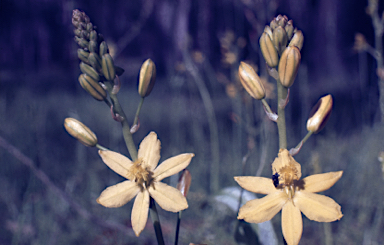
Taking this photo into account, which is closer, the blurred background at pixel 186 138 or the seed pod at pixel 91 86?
the seed pod at pixel 91 86

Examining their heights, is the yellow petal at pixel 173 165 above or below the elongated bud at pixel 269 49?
below

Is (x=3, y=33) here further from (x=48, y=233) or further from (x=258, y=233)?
(x=258, y=233)

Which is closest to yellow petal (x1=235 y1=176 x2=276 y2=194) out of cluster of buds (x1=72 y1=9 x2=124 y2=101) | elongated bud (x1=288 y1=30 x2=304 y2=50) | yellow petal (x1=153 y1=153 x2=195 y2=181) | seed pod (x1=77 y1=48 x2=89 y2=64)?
yellow petal (x1=153 y1=153 x2=195 y2=181)

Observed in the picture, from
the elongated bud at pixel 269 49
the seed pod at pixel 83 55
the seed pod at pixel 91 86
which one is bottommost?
the seed pod at pixel 91 86

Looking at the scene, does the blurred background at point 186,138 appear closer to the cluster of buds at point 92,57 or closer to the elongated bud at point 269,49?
the elongated bud at point 269,49

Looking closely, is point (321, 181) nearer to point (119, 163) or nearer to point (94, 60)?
point (119, 163)

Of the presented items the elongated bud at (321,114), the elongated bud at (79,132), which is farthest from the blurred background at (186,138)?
the elongated bud at (79,132)
